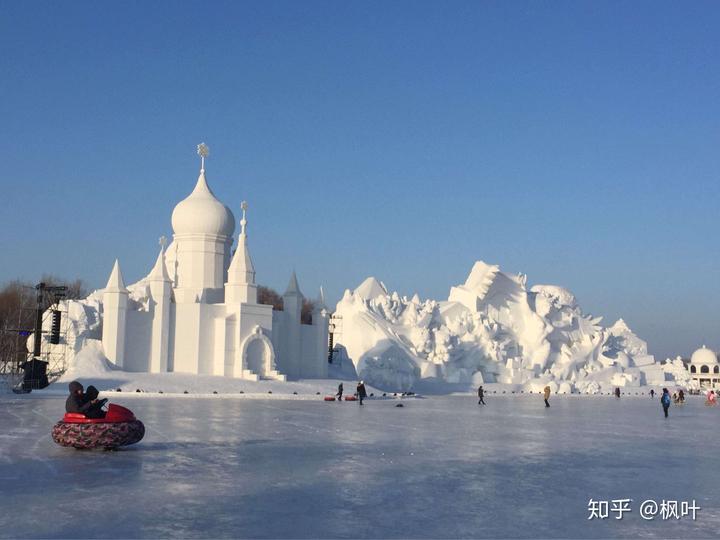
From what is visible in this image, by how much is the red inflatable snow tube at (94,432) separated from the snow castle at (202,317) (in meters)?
27.1

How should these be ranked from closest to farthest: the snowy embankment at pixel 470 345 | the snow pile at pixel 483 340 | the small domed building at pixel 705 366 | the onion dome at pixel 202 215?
the snowy embankment at pixel 470 345 → the onion dome at pixel 202 215 → the snow pile at pixel 483 340 → the small domed building at pixel 705 366

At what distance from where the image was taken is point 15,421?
20.6m

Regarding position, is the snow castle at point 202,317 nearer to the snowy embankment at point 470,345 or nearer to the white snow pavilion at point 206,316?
the white snow pavilion at point 206,316

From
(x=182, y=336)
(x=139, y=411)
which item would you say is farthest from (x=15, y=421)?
(x=182, y=336)

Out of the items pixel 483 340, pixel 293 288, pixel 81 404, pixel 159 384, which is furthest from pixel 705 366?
pixel 81 404

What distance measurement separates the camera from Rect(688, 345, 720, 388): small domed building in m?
102

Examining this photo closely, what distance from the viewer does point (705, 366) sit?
105000 mm

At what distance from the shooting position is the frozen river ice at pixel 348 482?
8.50 meters

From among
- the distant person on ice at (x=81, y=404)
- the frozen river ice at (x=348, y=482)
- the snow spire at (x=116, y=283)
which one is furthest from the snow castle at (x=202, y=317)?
the distant person on ice at (x=81, y=404)

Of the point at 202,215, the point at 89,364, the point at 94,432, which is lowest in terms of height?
the point at 94,432

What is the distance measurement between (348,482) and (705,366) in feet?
344

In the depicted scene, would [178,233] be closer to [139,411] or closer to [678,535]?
[139,411]

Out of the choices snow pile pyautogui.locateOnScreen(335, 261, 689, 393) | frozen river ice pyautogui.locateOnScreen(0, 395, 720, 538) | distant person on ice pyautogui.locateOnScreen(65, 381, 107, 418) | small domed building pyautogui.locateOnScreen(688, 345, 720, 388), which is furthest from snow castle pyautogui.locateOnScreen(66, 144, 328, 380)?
small domed building pyautogui.locateOnScreen(688, 345, 720, 388)

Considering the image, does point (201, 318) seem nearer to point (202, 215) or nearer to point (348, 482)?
point (202, 215)
